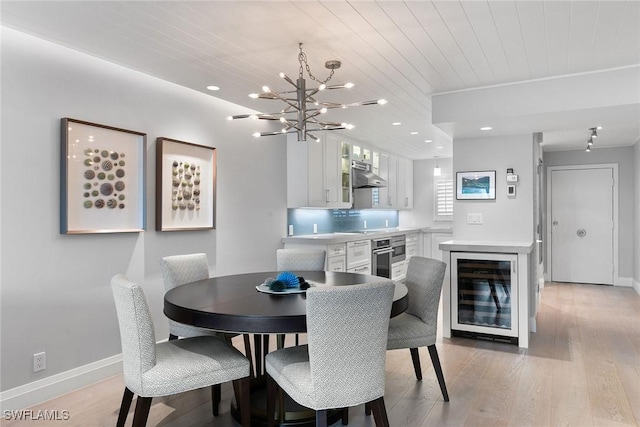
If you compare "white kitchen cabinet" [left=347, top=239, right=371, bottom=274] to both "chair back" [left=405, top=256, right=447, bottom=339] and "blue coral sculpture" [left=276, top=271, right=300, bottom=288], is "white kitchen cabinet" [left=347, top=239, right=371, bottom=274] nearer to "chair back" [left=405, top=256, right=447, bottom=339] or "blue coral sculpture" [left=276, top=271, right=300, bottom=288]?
"chair back" [left=405, top=256, right=447, bottom=339]

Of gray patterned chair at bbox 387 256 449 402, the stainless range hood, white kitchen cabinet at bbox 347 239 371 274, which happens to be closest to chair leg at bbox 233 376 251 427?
gray patterned chair at bbox 387 256 449 402

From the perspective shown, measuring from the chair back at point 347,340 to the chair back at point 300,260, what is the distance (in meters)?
1.73

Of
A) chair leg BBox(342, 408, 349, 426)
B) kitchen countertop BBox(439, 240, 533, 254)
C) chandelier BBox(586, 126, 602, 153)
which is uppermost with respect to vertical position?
chandelier BBox(586, 126, 602, 153)

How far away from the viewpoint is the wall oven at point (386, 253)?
247 inches

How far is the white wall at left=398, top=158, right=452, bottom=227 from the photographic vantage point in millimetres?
8648

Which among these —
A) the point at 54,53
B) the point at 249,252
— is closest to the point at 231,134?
the point at 249,252

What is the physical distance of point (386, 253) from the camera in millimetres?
6660

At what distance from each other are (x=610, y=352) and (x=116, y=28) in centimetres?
461

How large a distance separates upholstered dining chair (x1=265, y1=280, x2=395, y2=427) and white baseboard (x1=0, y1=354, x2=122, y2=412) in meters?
1.89

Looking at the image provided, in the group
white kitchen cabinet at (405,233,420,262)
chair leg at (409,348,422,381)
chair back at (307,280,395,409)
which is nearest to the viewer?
chair back at (307,280,395,409)

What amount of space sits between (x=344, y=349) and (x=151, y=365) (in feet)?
3.09

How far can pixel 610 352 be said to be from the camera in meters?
3.70

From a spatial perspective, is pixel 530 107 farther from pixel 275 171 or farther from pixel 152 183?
pixel 152 183

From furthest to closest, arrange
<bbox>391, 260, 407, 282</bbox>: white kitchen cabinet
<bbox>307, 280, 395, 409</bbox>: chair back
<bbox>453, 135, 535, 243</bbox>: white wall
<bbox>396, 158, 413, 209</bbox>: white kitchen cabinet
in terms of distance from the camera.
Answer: <bbox>396, 158, 413, 209</bbox>: white kitchen cabinet < <bbox>391, 260, 407, 282</bbox>: white kitchen cabinet < <bbox>453, 135, 535, 243</bbox>: white wall < <bbox>307, 280, 395, 409</bbox>: chair back
